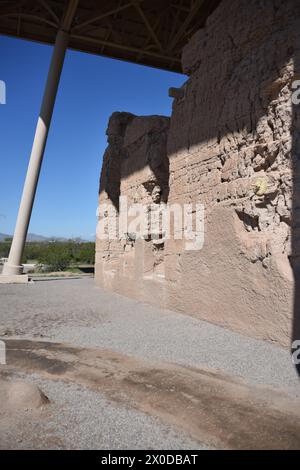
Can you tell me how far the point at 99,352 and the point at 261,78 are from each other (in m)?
3.81

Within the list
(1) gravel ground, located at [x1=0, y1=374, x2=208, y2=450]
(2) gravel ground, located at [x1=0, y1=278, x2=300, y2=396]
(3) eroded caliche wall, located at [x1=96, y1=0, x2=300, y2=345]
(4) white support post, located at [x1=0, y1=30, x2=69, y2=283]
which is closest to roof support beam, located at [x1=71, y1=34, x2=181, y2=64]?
(4) white support post, located at [x1=0, y1=30, x2=69, y2=283]

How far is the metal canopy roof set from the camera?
10.5m

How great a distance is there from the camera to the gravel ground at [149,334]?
3.32 meters

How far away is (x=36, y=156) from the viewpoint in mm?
10750

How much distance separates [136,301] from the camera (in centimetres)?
743

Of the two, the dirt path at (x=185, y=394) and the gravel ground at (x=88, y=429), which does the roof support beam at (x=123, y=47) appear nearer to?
the dirt path at (x=185, y=394)

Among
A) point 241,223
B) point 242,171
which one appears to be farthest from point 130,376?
point 242,171

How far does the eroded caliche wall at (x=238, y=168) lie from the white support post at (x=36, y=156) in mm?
5527

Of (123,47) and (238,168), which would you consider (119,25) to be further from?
(238,168)

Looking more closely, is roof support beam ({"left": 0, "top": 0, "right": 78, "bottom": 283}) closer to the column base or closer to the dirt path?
the column base

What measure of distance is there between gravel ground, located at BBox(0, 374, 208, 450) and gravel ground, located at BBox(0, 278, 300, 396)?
1193mm

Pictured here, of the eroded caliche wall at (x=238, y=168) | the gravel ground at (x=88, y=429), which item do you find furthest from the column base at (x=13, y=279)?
the gravel ground at (x=88, y=429)
